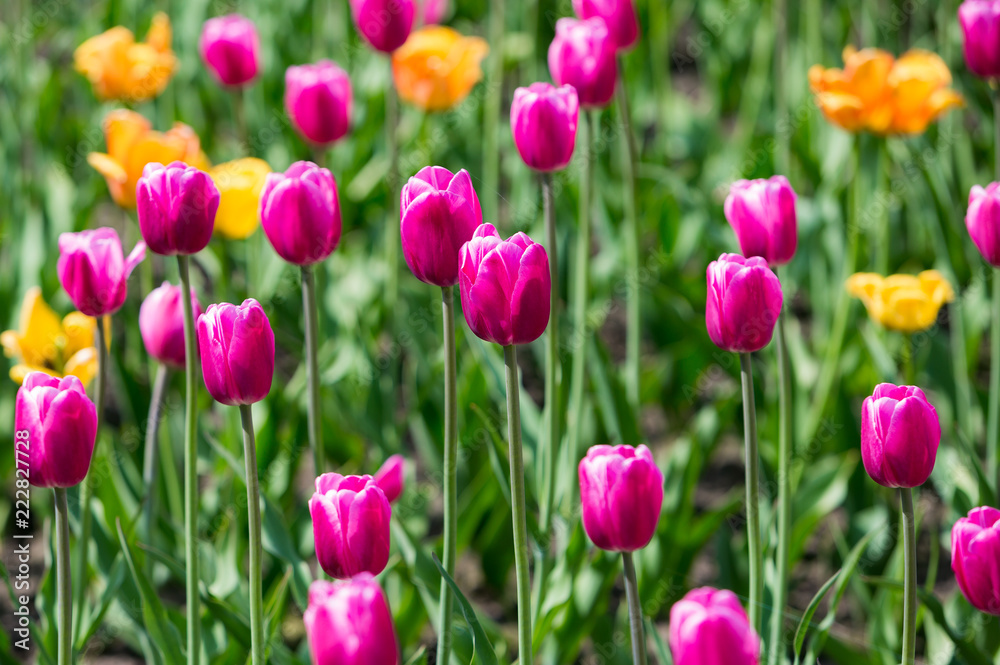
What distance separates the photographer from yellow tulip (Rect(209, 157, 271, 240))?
2.05 meters

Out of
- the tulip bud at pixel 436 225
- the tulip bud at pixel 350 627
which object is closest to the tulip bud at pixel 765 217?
the tulip bud at pixel 436 225

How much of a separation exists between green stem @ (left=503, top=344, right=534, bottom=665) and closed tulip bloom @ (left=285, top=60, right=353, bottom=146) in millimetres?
1046

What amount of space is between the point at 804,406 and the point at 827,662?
530 mm

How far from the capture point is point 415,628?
1.92 meters

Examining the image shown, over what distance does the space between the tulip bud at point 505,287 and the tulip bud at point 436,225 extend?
68mm

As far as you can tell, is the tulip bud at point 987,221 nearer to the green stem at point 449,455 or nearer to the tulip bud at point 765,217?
the tulip bud at point 765,217

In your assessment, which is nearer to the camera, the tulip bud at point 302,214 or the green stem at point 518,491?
the green stem at point 518,491

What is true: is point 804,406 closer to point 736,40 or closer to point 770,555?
point 770,555

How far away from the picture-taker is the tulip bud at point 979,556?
1.17 metres

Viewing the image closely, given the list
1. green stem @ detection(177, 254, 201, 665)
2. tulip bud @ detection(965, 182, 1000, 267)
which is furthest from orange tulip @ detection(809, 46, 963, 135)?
green stem @ detection(177, 254, 201, 665)

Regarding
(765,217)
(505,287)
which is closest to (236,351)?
(505,287)

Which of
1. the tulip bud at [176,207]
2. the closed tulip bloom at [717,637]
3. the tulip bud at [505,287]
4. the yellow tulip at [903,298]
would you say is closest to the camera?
the closed tulip bloom at [717,637]

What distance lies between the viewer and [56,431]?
119 centimetres

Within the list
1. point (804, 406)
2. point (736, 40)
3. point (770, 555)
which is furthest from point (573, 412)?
point (736, 40)
